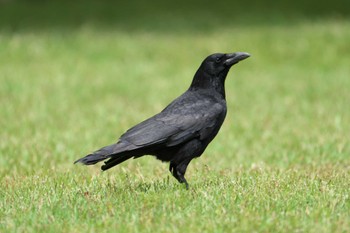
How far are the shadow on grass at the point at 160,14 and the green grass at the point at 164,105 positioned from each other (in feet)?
0.20

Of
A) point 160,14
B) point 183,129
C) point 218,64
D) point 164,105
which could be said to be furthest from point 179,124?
point 160,14

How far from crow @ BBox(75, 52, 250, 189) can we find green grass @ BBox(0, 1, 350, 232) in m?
0.29

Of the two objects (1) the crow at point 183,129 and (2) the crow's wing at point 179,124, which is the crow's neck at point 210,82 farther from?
(2) the crow's wing at point 179,124

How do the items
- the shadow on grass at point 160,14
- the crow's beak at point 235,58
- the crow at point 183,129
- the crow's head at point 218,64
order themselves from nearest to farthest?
the crow at point 183,129, the crow's beak at point 235,58, the crow's head at point 218,64, the shadow on grass at point 160,14

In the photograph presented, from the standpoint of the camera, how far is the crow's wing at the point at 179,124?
6.07 metres

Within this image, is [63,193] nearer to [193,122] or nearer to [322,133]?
[193,122]

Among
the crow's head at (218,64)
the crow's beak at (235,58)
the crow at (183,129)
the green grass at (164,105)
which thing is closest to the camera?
the green grass at (164,105)

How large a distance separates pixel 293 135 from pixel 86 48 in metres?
8.66

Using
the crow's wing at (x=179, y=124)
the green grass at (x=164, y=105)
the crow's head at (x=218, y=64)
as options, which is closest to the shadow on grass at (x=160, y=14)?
the green grass at (x=164, y=105)

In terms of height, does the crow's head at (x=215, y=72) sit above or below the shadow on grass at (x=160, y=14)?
below

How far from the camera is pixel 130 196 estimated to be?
5789 millimetres

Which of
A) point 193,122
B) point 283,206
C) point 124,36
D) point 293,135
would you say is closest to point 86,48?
point 124,36

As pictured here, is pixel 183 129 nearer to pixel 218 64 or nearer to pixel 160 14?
pixel 218 64

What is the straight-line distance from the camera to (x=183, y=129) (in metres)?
6.27
